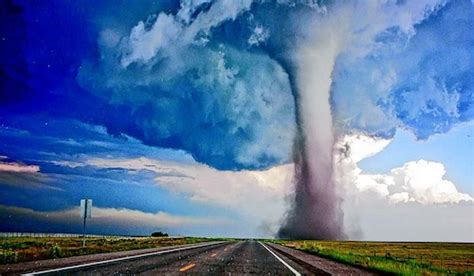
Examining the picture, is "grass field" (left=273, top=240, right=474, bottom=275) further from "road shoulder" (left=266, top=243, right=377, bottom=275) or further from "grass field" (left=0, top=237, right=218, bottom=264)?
"grass field" (left=0, top=237, right=218, bottom=264)

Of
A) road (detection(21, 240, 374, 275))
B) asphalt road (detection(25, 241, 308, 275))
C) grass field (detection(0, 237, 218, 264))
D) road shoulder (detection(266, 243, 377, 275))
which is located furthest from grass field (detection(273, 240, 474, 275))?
grass field (detection(0, 237, 218, 264))

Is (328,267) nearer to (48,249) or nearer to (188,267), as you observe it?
(188,267)

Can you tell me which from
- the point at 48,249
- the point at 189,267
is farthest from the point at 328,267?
the point at 48,249

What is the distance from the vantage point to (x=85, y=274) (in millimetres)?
13992

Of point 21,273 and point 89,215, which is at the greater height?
point 89,215

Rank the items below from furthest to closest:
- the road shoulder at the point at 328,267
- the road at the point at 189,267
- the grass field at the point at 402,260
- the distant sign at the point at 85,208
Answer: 1. the distant sign at the point at 85,208
2. the grass field at the point at 402,260
3. the road shoulder at the point at 328,267
4. the road at the point at 189,267

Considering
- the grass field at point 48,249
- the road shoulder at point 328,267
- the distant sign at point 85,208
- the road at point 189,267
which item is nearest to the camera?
the road at point 189,267

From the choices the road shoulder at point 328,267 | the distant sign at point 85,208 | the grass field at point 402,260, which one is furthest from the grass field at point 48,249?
the grass field at point 402,260

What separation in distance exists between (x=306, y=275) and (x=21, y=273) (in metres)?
9.05

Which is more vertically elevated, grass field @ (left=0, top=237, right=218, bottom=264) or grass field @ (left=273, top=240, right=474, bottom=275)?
grass field @ (left=0, top=237, right=218, bottom=264)

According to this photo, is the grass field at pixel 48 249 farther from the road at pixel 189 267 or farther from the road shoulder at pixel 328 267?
the road shoulder at pixel 328 267

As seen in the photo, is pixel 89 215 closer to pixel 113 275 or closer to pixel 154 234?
pixel 113 275

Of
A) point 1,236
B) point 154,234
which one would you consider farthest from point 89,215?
point 154,234

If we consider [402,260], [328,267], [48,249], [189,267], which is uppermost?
[48,249]
